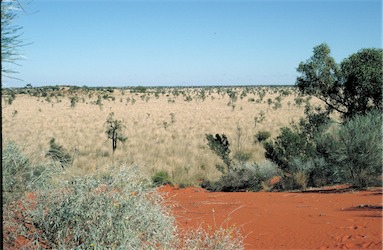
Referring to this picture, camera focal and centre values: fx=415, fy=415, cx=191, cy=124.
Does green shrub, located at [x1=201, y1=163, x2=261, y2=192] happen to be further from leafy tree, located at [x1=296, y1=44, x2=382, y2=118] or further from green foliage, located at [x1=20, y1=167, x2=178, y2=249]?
green foliage, located at [x1=20, y1=167, x2=178, y2=249]

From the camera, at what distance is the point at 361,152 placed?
502 inches

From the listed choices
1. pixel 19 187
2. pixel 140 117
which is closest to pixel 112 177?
pixel 19 187

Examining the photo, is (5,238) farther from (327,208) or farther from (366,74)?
(366,74)

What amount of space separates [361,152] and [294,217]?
441 cm

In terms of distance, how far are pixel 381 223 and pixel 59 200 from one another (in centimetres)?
649

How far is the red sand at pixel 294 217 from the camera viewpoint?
772 cm

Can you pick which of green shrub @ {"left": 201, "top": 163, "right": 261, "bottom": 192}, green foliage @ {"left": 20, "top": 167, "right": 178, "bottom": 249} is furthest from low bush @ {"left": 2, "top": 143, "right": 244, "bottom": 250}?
green shrub @ {"left": 201, "top": 163, "right": 261, "bottom": 192}

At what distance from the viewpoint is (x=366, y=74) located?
53.3ft

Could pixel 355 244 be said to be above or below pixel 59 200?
below

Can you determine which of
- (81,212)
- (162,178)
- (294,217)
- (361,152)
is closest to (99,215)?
(81,212)

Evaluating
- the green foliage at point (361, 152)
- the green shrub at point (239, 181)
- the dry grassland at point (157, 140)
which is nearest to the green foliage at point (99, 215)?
the dry grassland at point (157, 140)

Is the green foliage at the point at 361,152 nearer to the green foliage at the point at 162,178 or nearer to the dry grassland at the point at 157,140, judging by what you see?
the dry grassland at the point at 157,140

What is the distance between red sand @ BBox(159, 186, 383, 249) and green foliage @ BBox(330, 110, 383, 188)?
2.71ft

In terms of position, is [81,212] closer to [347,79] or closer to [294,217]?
[294,217]
